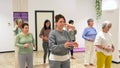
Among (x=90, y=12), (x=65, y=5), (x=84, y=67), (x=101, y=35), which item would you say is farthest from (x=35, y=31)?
A: (x=101, y=35)

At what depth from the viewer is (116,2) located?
22.6ft

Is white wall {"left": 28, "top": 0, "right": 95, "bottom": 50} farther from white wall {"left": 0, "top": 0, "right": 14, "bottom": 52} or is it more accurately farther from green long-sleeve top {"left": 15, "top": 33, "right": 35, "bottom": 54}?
green long-sleeve top {"left": 15, "top": 33, "right": 35, "bottom": 54}

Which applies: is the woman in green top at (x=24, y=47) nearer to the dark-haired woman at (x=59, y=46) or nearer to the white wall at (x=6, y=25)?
the dark-haired woman at (x=59, y=46)

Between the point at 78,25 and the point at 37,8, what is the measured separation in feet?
7.66

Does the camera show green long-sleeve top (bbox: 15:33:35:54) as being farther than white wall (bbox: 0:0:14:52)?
No

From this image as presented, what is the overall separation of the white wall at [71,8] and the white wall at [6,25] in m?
1.06

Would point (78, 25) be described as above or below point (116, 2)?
below

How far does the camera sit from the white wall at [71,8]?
10.1 meters

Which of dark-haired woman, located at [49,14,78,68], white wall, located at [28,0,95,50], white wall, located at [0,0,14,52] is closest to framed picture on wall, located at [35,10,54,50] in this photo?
white wall, located at [28,0,95,50]

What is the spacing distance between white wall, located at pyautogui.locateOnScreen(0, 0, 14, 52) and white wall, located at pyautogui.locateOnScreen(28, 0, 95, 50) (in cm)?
106

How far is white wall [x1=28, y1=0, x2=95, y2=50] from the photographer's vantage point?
1005cm

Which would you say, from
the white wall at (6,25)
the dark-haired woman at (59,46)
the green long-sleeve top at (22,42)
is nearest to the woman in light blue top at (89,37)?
the green long-sleeve top at (22,42)

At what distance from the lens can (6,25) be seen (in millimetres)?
9891

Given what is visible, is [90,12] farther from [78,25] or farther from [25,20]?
[25,20]
